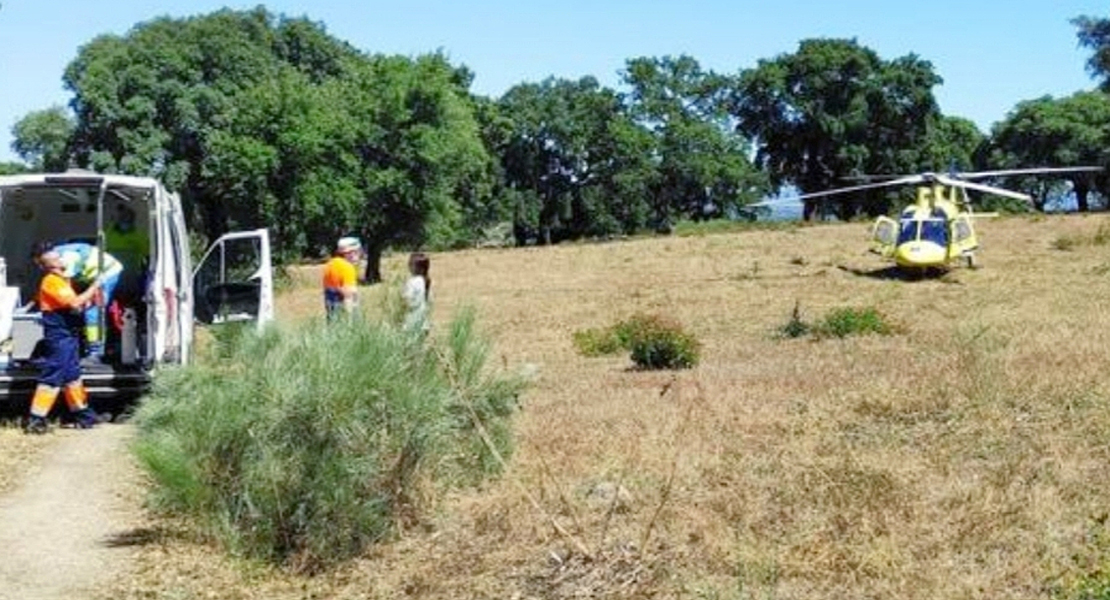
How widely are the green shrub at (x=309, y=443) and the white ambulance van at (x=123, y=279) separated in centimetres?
387

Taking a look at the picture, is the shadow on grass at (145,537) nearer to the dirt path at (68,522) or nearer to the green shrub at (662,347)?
the dirt path at (68,522)

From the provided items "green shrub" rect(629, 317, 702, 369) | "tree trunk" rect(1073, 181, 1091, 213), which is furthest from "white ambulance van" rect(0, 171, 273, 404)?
"tree trunk" rect(1073, 181, 1091, 213)

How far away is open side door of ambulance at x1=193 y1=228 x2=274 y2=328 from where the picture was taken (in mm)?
15328

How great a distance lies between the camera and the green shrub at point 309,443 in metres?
7.42

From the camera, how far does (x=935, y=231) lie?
3756 centimetres

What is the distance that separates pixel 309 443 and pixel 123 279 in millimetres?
8363

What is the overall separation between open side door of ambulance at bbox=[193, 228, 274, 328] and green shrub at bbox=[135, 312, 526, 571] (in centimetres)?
646

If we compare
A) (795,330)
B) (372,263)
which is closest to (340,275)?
(795,330)

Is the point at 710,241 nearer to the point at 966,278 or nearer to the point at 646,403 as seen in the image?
the point at 966,278

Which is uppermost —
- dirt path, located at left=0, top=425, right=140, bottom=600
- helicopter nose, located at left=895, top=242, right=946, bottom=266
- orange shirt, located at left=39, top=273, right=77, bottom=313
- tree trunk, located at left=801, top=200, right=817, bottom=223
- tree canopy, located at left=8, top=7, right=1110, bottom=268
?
tree canopy, located at left=8, top=7, right=1110, bottom=268

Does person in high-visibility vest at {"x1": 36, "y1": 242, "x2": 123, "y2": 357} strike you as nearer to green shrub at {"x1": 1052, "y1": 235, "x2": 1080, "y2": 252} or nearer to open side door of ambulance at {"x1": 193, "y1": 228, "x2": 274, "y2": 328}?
open side door of ambulance at {"x1": 193, "y1": 228, "x2": 274, "y2": 328}

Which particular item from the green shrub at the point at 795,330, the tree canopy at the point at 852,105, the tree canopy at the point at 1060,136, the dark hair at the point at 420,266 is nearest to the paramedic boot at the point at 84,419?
the dark hair at the point at 420,266

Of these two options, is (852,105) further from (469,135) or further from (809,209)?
(469,135)

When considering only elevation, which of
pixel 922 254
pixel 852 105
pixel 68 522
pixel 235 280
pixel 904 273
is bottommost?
pixel 68 522
